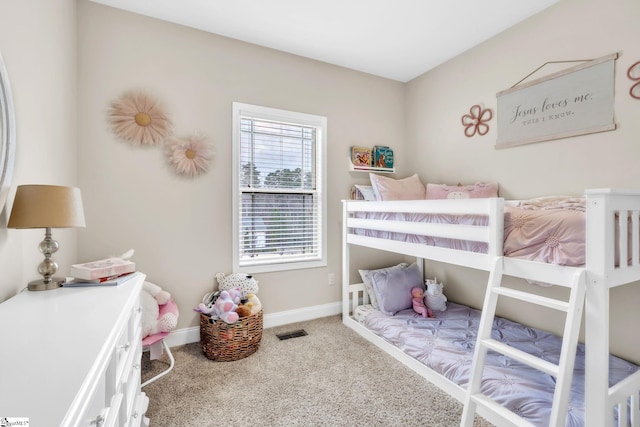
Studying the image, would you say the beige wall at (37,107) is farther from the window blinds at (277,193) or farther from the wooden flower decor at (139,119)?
the window blinds at (277,193)

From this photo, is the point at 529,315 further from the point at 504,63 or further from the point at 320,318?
the point at 504,63

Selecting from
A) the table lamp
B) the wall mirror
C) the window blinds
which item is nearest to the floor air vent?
the window blinds

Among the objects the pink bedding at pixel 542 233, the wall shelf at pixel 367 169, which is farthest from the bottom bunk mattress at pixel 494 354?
the wall shelf at pixel 367 169

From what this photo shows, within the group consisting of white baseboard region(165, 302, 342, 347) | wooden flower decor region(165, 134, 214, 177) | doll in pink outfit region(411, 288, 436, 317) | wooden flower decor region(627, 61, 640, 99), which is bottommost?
white baseboard region(165, 302, 342, 347)

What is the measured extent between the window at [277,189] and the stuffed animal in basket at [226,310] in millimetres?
444

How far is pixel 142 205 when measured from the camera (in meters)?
2.28

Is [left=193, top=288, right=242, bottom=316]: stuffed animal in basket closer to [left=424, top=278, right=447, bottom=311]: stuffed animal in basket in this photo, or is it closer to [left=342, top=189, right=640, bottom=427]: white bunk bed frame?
[left=342, top=189, right=640, bottom=427]: white bunk bed frame

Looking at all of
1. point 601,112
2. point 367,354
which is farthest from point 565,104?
point 367,354

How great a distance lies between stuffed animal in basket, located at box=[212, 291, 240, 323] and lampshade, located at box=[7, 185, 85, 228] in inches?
44.7

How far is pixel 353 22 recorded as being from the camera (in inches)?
93.8

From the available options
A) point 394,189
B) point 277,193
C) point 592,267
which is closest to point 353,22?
point 394,189

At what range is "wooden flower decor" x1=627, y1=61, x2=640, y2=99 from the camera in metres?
1.80

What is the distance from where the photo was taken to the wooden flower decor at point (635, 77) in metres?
1.80

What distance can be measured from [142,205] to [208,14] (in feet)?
5.12
